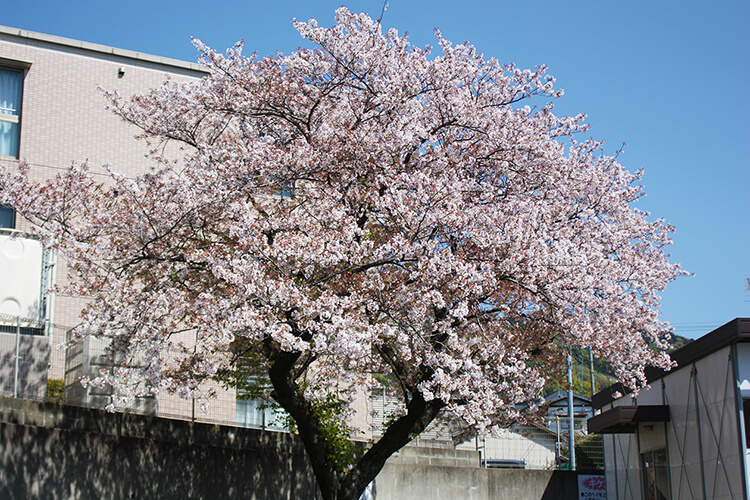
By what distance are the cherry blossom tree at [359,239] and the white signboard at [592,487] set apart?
367 inches

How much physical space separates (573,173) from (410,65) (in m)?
3.99

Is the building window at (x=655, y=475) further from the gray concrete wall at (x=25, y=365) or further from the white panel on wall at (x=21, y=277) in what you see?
the white panel on wall at (x=21, y=277)

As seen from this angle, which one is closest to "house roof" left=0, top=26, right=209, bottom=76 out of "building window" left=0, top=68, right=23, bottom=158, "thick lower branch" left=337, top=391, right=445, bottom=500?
"building window" left=0, top=68, right=23, bottom=158

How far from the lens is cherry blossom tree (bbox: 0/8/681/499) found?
478 inches

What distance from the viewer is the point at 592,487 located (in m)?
23.5

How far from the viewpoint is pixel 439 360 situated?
39.9ft

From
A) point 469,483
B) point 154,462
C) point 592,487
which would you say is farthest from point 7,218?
point 592,487

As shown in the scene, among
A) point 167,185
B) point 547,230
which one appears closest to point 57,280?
point 167,185

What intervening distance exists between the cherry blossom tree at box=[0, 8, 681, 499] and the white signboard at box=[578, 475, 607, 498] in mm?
9317

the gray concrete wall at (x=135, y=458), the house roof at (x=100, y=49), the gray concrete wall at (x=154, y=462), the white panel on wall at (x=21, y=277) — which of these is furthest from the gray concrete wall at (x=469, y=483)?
the house roof at (x=100, y=49)

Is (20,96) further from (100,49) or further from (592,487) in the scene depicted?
(592,487)

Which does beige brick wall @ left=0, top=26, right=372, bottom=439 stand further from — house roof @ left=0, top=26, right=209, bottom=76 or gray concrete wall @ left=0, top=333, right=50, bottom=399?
gray concrete wall @ left=0, top=333, right=50, bottom=399

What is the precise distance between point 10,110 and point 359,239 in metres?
14.5

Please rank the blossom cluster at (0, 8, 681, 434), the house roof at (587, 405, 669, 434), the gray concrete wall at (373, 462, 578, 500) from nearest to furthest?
the blossom cluster at (0, 8, 681, 434) → the house roof at (587, 405, 669, 434) → the gray concrete wall at (373, 462, 578, 500)
